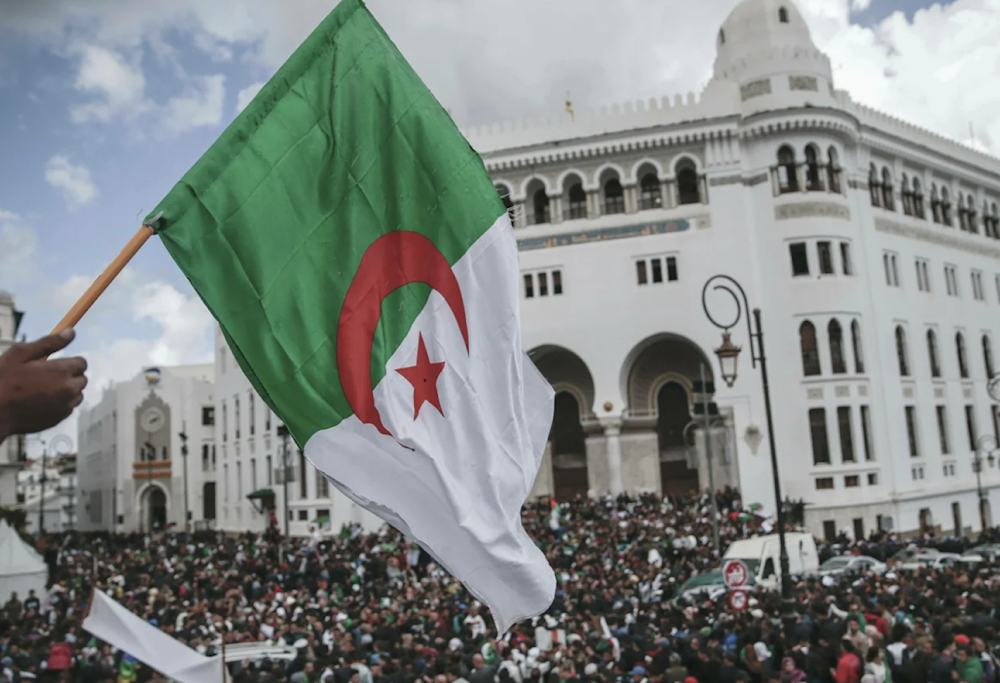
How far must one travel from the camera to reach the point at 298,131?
5.31 meters

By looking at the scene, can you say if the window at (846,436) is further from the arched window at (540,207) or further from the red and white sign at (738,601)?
the red and white sign at (738,601)

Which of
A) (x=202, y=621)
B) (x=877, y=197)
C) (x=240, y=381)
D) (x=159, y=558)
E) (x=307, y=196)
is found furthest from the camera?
(x=240, y=381)

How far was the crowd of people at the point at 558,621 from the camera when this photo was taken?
11.3 m

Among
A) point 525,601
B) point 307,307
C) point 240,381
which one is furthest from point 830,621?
point 240,381

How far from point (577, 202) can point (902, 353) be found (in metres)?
15.6

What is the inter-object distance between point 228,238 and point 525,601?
8.27 feet

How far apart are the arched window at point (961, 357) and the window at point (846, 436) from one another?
405 inches

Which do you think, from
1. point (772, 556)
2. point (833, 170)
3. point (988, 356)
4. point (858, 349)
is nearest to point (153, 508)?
point (858, 349)

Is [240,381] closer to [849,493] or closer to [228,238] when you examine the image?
[849,493]

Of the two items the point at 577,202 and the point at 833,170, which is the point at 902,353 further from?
the point at 577,202

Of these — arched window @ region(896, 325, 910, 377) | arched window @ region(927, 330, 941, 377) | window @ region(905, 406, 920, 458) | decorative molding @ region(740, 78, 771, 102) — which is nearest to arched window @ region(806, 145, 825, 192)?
decorative molding @ region(740, 78, 771, 102)

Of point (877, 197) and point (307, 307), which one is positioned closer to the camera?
point (307, 307)

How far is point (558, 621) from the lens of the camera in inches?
646

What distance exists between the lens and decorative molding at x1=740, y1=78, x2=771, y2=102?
38.8m
